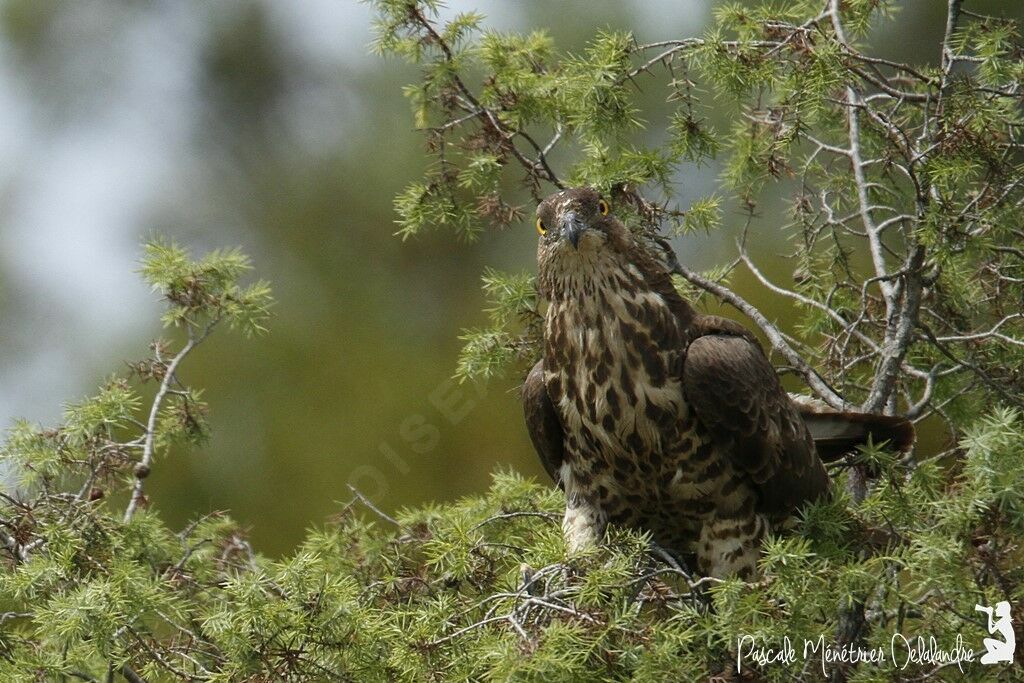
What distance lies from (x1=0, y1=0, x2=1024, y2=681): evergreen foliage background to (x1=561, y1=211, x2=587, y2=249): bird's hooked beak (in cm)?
44

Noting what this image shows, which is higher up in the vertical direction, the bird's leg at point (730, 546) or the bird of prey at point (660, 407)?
the bird of prey at point (660, 407)

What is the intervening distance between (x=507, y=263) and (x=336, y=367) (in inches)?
63.8

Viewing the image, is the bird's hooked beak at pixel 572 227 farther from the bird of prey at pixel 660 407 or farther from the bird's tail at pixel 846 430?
the bird's tail at pixel 846 430

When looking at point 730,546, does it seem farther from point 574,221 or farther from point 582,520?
point 574,221

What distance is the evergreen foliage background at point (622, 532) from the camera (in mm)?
3199

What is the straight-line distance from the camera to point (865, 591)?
3.10m

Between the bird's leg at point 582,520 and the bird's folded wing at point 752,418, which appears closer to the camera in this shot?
the bird's folded wing at point 752,418

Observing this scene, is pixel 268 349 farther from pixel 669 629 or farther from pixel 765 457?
pixel 669 629

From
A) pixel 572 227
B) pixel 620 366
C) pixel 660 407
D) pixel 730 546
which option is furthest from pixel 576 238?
pixel 730 546

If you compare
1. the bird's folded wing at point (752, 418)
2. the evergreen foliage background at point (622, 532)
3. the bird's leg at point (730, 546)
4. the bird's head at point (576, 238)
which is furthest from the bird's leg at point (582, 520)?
the bird's head at point (576, 238)

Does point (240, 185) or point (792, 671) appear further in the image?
point (240, 185)

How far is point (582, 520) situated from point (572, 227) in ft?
3.23

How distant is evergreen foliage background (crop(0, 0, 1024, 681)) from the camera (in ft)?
10.5

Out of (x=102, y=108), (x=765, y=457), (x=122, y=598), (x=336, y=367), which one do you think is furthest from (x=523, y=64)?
(x=102, y=108)
